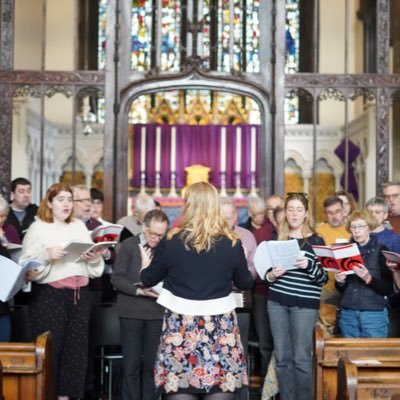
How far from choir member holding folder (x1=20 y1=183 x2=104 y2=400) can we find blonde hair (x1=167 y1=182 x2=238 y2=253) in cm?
161

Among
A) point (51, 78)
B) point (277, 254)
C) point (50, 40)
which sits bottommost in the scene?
point (277, 254)

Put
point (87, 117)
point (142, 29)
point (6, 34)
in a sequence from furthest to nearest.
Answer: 1. point (142, 29)
2. point (87, 117)
3. point (6, 34)

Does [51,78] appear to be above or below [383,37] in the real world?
below

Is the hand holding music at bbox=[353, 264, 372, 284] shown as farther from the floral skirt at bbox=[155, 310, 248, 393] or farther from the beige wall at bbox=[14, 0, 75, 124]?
the beige wall at bbox=[14, 0, 75, 124]

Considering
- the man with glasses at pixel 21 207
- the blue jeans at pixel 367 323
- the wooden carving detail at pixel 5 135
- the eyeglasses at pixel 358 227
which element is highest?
the wooden carving detail at pixel 5 135

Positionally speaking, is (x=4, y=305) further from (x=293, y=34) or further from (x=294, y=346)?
(x=293, y=34)

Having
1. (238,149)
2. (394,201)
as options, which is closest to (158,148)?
(238,149)

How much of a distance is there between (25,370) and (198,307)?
1040mm

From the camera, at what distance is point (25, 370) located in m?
4.63

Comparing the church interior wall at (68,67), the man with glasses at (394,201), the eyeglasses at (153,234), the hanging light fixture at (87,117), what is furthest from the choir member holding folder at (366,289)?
the hanging light fixture at (87,117)

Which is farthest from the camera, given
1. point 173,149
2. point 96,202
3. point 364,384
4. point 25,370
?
point 173,149

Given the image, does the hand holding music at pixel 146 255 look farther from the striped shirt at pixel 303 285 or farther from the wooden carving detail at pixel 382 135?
the wooden carving detail at pixel 382 135

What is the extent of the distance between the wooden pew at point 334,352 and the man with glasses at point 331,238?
1616 millimetres

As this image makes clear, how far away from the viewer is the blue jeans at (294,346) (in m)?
5.75
